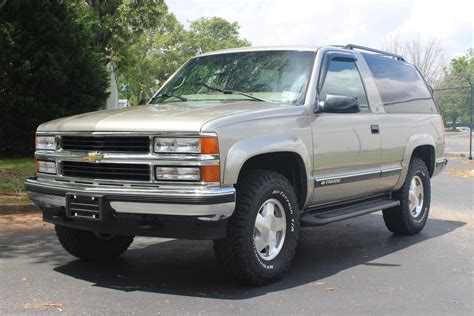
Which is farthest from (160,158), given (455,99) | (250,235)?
(455,99)

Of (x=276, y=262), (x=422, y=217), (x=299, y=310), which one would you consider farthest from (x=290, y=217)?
(x=422, y=217)

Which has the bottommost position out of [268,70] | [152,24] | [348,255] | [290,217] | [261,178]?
[348,255]

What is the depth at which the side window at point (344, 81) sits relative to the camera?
5.88 metres

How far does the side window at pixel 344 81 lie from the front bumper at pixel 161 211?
1857mm

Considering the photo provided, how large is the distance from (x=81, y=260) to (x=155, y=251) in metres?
0.82

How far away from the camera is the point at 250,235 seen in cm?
464

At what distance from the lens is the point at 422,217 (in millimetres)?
7469

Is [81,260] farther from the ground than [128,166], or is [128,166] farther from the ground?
[128,166]

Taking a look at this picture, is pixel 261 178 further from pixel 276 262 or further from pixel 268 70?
pixel 268 70

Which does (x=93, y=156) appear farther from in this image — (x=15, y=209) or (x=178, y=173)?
(x=15, y=209)

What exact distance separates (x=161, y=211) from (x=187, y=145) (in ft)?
1.69

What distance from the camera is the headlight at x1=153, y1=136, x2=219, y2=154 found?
14.2 ft

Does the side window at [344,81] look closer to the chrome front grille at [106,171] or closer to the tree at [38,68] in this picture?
the chrome front grille at [106,171]

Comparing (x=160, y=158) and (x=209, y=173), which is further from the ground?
(x=160, y=158)
